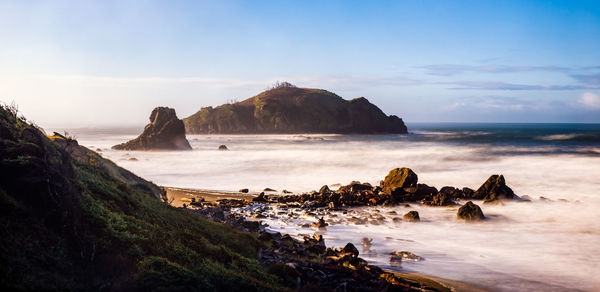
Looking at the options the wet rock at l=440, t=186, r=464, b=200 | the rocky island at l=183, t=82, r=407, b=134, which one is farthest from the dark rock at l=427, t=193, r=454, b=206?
the rocky island at l=183, t=82, r=407, b=134

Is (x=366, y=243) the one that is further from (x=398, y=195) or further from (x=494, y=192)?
(x=494, y=192)

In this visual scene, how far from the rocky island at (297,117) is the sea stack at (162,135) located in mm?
77838

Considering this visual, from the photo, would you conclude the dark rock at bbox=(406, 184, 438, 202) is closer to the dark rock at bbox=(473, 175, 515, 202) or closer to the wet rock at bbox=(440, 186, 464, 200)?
the wet rock at bbox=(440, 186, 464, 200)

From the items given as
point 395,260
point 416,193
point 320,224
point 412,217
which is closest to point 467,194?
point 416,193

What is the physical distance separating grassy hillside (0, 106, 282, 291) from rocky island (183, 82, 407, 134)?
121622mm

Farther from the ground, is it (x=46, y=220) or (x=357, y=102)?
(x=357, y=102)

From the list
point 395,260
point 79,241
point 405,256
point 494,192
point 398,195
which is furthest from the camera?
point 398,195

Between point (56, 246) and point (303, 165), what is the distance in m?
31.4

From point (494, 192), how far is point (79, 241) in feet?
59.5

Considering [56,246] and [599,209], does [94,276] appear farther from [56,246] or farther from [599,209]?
[599,209]

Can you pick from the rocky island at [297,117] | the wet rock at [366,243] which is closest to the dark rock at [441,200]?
the wet rock at [366,243]

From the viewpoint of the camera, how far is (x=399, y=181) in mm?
19297

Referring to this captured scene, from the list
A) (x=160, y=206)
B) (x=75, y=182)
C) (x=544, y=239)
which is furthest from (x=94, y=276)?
(x=544, y=239)

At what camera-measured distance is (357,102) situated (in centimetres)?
13725
